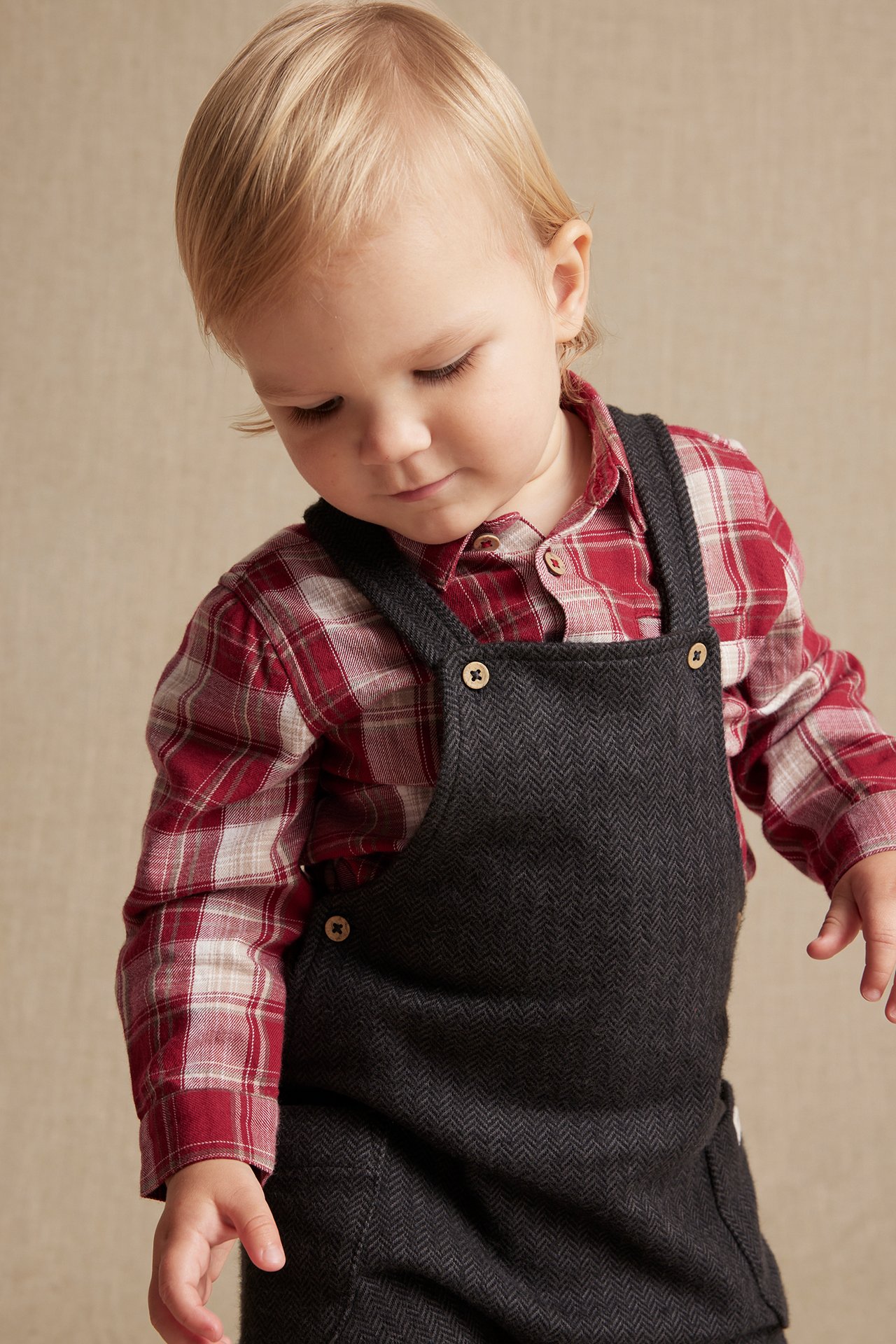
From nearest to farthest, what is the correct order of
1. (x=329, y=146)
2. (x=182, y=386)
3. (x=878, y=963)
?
(x=329, y=146)
(x=878, y=963)
(x=182, y=386)

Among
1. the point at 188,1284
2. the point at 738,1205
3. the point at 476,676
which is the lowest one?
the point at 738,1205

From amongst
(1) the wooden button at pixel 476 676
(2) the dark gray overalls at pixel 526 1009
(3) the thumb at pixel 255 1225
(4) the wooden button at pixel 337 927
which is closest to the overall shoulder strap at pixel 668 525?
(2) the dark gray overalls at pixel 526 1009

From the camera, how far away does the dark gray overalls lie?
2.53 ft

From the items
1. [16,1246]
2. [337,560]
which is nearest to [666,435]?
[337,560]

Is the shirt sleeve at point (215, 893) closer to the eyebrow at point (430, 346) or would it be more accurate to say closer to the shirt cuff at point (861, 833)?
the eyebrow at point (430, 346)

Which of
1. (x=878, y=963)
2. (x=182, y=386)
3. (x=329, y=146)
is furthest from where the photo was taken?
(x=182, y=386)

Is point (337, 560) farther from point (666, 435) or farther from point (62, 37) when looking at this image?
point (62, 37)

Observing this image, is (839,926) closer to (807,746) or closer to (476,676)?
(807,746)

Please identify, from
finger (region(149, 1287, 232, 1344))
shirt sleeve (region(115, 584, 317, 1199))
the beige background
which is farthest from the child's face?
the beige background

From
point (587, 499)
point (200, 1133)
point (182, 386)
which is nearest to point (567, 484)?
point (587, 499)

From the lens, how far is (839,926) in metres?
0.83

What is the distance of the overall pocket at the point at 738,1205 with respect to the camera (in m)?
0.88

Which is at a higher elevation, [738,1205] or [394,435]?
[394,435]

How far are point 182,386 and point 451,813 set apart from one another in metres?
0.72
